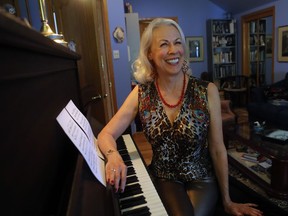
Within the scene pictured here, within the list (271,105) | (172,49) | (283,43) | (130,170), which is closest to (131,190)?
(130,170)

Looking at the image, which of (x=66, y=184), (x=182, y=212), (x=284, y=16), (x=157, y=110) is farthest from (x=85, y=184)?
(x=284, y=16)

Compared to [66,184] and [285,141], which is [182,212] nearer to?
[66,184]

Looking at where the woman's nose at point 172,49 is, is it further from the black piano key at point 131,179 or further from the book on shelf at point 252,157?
the book on shelf at point 252,157

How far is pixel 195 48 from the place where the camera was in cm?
548

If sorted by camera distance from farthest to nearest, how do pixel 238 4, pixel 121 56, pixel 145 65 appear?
pixel 238 4 → pixel 121 56 → pixel 145 65

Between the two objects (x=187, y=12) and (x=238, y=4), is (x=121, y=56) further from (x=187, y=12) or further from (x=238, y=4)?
(x=238, y=4)

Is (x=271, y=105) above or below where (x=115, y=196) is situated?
below

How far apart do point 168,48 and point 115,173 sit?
2.22ft

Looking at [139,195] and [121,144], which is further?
[121,144]

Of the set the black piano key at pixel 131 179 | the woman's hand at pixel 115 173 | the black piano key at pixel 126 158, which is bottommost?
the black piano key at pixel 131 179

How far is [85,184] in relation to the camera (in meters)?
0.62

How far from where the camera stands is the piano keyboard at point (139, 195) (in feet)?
2.30

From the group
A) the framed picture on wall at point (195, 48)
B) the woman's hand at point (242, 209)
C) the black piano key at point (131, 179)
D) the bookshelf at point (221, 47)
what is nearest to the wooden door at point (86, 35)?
the black piano key at point (131, 179)

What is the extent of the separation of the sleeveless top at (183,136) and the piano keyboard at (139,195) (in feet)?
0.49
